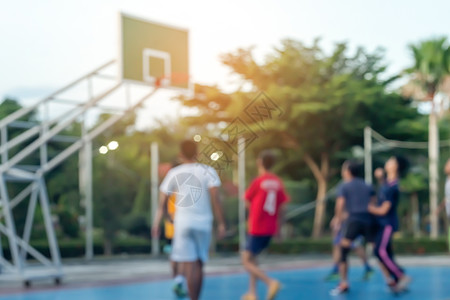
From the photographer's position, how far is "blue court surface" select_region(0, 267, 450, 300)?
914cm

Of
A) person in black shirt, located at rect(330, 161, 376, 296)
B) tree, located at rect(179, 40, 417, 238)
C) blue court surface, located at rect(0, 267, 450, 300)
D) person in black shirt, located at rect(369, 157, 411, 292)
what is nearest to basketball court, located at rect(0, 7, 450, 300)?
blue court surface, located at rect(0, 267, 450, 300)

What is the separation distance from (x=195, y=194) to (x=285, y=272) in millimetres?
11546

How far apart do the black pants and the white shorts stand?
3281mm

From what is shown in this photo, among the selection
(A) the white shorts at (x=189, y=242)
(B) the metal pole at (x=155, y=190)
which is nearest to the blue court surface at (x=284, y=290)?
(A) the white shorts at (x=189, y=242)

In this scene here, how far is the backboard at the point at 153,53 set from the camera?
44.0 feet

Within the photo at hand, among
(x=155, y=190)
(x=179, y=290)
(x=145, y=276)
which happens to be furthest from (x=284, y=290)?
(x=155, y=190)

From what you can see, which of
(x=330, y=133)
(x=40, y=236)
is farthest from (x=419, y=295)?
(x=330, y=133)

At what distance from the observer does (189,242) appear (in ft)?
21.7

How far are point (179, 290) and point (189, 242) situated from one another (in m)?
2.18

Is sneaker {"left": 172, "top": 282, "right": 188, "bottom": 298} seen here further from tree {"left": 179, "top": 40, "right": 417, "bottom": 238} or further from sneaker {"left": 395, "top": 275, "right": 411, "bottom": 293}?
tree {"left": 179, "top": 40, "right": 417, "bottom": 238}

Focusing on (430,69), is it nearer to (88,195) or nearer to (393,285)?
(88,195)

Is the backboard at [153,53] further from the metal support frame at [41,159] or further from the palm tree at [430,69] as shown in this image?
the palm tree at [430,69]

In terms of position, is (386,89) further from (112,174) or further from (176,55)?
(176,55)

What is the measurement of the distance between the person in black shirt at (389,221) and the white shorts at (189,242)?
3183 millimetres
